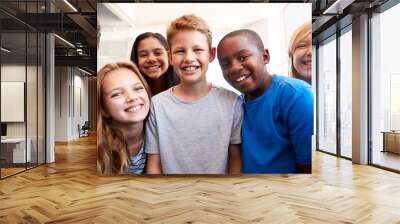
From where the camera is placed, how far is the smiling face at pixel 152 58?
6258 millimetres

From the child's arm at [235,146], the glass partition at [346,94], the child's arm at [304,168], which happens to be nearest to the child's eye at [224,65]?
the child's arm at [235,146]

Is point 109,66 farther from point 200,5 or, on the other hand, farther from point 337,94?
point 337,94

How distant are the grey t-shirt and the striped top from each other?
0.36 feet

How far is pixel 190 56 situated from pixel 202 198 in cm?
230

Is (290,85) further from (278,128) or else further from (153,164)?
(153,164)

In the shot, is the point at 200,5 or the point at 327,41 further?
the point at 327,41

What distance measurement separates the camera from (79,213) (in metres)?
4.32

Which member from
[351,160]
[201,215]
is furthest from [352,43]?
[201,215]

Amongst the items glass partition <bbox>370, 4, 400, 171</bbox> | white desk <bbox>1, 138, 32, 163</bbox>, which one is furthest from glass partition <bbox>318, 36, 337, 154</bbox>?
white desk <bbox>1, 138, 32, 163</bbox>

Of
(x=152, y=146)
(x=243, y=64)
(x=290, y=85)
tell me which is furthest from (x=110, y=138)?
(x=290, y=85)

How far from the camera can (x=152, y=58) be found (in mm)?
6285

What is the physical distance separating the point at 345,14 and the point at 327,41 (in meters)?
2.61

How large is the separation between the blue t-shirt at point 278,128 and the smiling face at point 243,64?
18cm

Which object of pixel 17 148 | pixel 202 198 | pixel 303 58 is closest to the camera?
pixel 202 198
